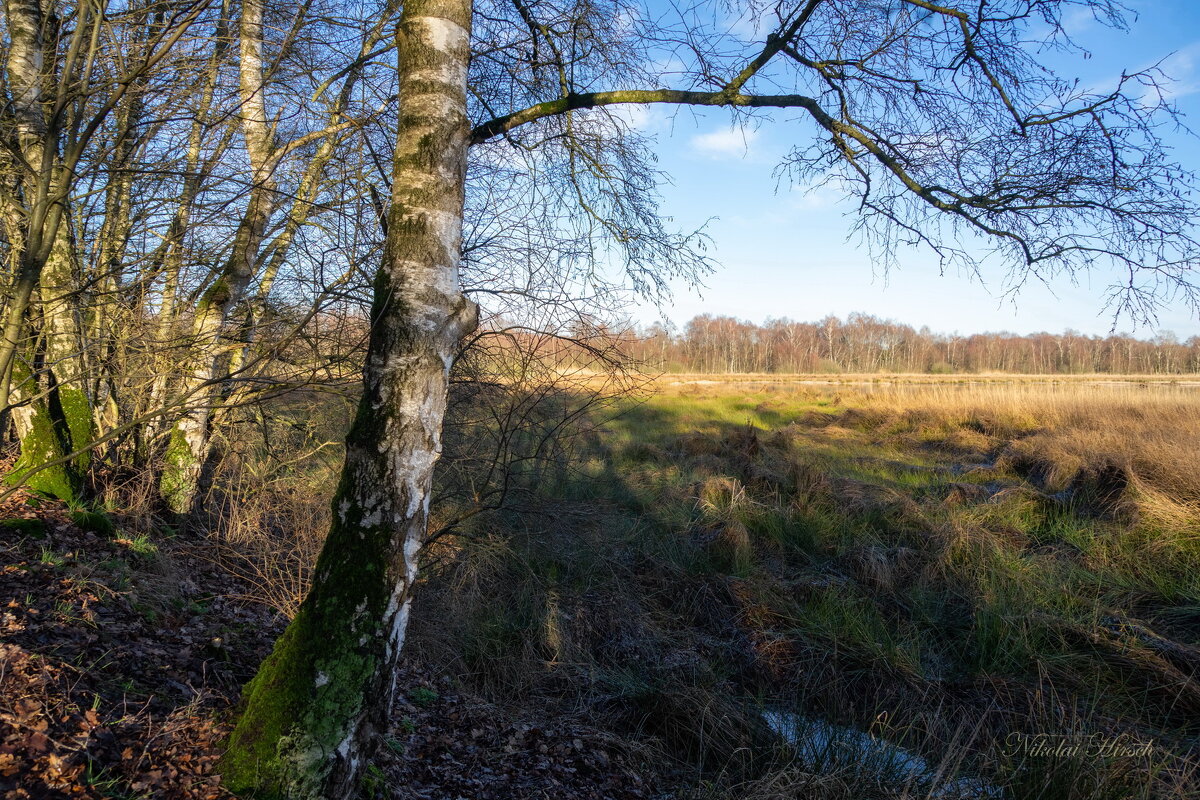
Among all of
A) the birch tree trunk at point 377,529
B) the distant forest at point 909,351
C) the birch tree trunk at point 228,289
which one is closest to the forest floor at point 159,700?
the birch tree trunk at point 377,529

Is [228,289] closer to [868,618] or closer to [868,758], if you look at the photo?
[868,758]

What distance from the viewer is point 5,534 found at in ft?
13.9

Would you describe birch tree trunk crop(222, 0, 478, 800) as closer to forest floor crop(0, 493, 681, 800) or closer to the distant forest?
forest floor crop(0, 493, 681, 800)

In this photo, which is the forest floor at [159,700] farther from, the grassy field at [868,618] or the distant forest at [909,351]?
the distant forest at [909,351]

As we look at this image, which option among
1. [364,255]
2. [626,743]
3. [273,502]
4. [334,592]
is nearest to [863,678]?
[626,743]

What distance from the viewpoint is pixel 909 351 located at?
201ft

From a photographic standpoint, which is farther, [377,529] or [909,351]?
[909,351]

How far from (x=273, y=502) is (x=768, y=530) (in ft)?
17.4

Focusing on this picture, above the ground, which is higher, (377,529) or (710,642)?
(377,529)

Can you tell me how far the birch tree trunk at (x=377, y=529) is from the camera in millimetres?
2396

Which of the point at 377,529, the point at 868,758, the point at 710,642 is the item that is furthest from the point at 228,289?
the point at 868,758

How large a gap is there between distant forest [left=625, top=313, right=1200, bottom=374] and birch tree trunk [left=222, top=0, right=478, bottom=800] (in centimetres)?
2936

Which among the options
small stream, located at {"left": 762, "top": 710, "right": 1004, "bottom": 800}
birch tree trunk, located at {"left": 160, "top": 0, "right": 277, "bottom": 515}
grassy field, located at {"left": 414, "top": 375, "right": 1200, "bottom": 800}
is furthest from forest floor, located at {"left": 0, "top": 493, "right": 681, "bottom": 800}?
small stream, located at {"left": 762, "top": 710, "right": 1004, "bottom": 800}

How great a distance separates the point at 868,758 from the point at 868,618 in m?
2.07
